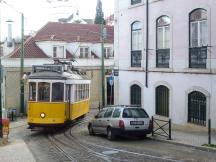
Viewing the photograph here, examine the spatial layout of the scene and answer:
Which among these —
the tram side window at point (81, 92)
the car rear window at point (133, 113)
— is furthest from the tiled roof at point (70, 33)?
the car rear window at point (133, 113)

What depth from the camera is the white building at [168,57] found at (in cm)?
2328

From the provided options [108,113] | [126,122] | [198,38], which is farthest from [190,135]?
[198,38]

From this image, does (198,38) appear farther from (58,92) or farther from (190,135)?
(58,92)

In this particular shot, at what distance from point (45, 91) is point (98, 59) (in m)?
26.0

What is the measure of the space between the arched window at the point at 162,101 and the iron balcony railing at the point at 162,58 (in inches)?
47.4

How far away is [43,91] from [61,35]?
27.7 metres

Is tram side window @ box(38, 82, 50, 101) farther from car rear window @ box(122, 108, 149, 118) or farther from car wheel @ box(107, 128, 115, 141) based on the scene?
car rear window @ box(122, 108, 149, 118)

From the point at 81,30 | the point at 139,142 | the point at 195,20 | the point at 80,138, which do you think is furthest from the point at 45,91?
the point at 81,30

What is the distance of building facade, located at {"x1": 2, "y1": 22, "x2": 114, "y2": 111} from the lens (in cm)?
4362

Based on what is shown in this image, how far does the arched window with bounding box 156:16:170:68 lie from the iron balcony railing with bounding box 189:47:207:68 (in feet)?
7.28

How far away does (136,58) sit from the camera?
29734 millimetres

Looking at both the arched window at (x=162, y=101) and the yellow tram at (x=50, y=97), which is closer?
the yellow tram at (x=50, y=97)

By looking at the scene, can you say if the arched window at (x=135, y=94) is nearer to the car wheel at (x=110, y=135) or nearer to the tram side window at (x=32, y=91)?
the tram side window at (x=32, y=91)

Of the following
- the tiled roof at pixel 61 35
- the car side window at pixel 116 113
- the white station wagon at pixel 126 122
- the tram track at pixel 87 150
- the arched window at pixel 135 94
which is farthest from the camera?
the tiled roof at pixel 61 35
